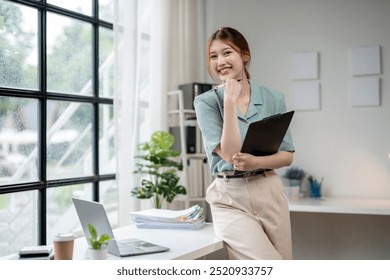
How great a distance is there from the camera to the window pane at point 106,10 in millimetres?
2829

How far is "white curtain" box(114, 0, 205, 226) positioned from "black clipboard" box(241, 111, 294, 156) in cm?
144

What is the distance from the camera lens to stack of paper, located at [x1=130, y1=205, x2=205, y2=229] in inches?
67.5

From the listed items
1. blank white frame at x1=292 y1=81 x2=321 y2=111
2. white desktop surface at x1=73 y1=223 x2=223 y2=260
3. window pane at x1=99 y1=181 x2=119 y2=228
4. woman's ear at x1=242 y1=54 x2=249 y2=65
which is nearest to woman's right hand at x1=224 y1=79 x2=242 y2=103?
woman's ear at x1=242 y1=54 x2=249 y2=65

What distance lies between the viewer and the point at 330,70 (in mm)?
2770

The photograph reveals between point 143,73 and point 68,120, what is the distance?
0.58 m

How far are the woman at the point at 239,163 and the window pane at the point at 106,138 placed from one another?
1425 millimetres

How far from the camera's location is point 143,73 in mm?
2936

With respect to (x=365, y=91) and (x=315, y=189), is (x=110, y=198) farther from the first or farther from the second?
(x=365, y=91)

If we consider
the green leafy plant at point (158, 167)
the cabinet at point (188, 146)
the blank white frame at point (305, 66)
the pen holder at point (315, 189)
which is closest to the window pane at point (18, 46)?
the green leafy plant at point (158, 167)

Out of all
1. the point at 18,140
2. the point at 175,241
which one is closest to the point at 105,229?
the point at 175,241

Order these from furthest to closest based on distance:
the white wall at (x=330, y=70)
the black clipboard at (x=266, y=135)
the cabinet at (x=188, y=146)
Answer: the cabinet at (x=188, y=146), the white wall at (x=330, y=70), the black clipboard at (x=266, y=135)

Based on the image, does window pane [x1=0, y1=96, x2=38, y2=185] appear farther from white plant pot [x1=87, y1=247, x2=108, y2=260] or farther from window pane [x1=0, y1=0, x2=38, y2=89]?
white plant pot [x1=87, y1=247, x2=108, y2=260]

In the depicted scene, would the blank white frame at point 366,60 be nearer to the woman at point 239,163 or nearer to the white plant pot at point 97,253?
the woman at point 239,163

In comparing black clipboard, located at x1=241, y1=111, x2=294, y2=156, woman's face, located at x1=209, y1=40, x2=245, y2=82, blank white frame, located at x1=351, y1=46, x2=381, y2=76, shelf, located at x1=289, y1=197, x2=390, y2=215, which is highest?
blank white frame, located at x1=351, y1=46, x2=381, y2=76
